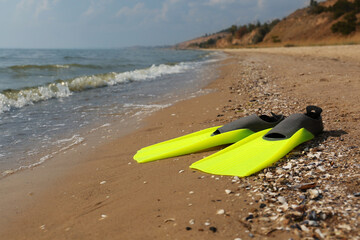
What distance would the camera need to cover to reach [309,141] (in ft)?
11.7

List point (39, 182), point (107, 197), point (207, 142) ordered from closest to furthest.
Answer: point (107, 197)
point (39, 182)
point (207, 142)

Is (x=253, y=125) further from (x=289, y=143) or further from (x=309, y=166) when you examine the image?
(x=309, y=166)

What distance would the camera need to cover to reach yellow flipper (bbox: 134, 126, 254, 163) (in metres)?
3.79

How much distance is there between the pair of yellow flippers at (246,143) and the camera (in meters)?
3.10

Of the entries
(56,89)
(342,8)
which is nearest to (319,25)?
(342,8)

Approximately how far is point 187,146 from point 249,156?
0.89 m

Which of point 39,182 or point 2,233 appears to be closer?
point 2,233

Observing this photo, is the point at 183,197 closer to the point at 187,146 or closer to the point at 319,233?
the point at 319,233

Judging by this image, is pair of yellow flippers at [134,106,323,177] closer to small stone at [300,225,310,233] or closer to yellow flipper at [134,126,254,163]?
yellow flipper at [134,126,254,163]

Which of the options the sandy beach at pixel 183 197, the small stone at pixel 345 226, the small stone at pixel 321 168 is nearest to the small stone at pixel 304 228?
the sandy beach at pixel 183 197

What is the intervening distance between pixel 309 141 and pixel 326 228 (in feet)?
5.89

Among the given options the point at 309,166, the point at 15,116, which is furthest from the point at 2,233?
the point at 15,116

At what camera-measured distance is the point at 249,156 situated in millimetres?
3256

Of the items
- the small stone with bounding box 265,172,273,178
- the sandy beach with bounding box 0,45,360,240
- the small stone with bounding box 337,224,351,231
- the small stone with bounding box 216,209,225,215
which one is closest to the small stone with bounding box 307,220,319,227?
the sandy beach with bounding box 0,45,360,240
